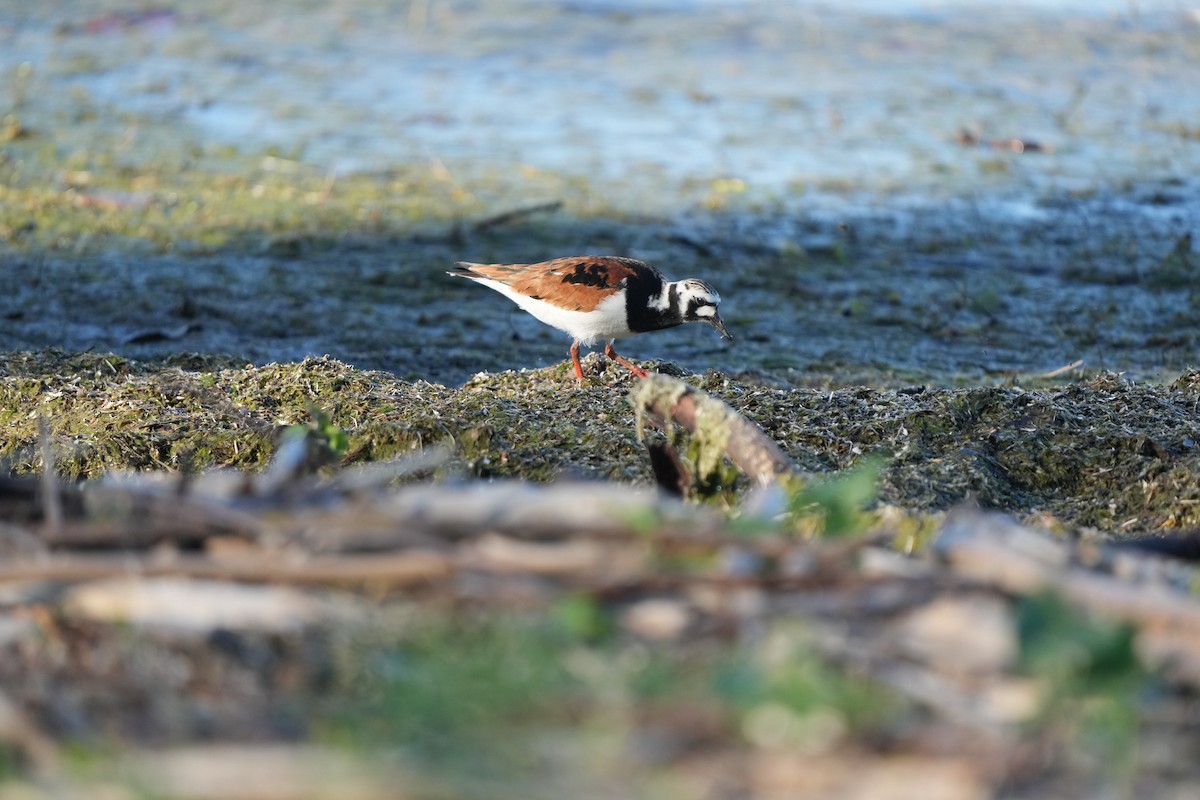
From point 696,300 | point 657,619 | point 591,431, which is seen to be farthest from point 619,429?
point 657,619

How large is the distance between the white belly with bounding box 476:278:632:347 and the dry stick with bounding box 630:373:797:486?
10.4 ft

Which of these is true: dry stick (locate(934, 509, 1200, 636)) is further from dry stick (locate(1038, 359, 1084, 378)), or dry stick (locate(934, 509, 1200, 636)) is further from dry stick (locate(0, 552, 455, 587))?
dry stick (locate(1038, 359, 1084, 378))

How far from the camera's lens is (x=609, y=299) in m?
7.15

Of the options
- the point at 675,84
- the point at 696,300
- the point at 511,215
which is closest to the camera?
the point at 696,300

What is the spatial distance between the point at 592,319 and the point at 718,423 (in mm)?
3374

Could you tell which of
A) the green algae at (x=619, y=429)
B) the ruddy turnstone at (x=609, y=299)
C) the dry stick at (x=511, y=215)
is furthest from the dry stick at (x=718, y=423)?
the dry stick at (x=511, y=215)

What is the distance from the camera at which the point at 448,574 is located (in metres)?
2.38

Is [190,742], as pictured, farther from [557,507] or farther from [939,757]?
[939,757]

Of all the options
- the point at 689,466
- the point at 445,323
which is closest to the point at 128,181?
the point at 445,323

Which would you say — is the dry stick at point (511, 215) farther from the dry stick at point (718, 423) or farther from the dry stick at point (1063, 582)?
the dry stick at point (1063, 582)

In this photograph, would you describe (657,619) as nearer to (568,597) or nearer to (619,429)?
(568,597)

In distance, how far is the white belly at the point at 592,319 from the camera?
7.14 metres

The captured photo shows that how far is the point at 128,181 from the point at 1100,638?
1004 centimetres

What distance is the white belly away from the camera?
7.14 metres
